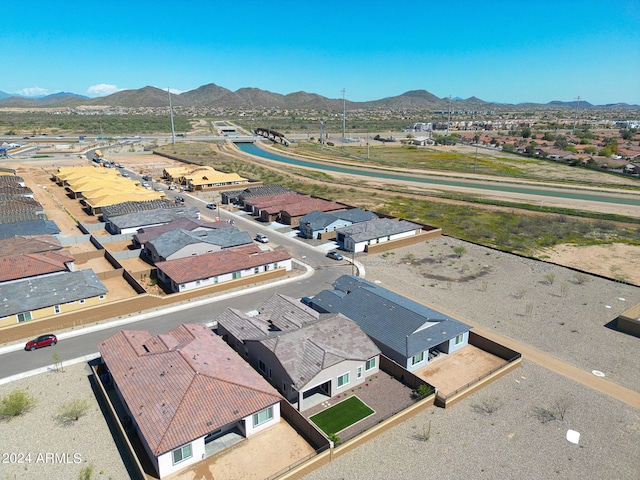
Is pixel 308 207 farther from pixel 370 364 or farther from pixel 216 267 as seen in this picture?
pixel 370 364

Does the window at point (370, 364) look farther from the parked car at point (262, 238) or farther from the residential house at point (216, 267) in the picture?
the parked car at point (262, 238)

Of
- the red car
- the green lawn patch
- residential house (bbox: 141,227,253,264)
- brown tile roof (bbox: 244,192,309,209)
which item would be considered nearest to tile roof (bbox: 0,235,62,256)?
residential house (bbox: 141,227,253,264)

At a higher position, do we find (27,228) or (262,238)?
(27,228)

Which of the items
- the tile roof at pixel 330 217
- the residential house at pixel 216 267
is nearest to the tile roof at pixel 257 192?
the tile roof at pixel 330 217

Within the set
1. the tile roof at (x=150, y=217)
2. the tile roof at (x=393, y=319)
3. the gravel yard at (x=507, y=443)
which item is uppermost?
the tile roof at (x=150, y=217)

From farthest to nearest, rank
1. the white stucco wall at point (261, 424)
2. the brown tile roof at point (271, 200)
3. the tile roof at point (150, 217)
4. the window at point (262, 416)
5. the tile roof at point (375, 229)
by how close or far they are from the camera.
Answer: the brown tile roof at point (271, 200) → the tile roof at point (150, 217) → the tile roof at point (375, 229) → the window at point (262, 416) → the white stucco wall at point (261, 424)

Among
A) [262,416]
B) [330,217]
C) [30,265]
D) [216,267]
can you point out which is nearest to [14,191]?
[30,265]

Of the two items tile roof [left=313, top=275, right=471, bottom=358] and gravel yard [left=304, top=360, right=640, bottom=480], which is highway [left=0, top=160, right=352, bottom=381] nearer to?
tile roof [left=313, top=275, right=471, bottom=358]
